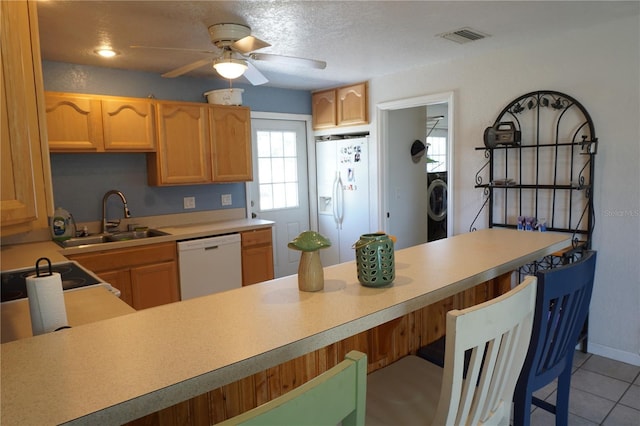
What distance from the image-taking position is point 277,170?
502cm

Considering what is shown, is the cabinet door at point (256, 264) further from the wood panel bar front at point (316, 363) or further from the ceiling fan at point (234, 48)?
the wood panel bar front at point (316, 363)

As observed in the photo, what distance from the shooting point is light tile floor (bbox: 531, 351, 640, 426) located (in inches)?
93.1

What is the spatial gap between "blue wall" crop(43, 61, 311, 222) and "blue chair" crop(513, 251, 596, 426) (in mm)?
3564

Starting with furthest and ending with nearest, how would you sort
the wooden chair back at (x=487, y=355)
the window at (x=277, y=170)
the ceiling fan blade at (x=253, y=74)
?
the window at (x=277, y=170) < the ceiling fan blade at (x=253, y=74) < the wooden chair back at (x=487, y=355)

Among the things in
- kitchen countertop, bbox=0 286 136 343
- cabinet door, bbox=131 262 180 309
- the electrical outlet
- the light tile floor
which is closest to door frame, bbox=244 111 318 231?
the electrical outlet

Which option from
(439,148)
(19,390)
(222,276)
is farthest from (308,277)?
(439,148)

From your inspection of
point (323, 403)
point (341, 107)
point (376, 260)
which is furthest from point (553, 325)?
point (341, 107)

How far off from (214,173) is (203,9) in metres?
1.92

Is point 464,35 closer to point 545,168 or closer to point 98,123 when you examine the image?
point 545,168

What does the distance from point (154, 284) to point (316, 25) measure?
94.3 inches

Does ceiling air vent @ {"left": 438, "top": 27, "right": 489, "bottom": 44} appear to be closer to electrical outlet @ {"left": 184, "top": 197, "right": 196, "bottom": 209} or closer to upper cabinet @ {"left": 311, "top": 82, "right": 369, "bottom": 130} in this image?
upper cabinet @ {"left": 311, "top": 82, "right": 369, "bottom": 130}

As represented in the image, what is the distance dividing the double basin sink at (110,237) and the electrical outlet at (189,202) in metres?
0.49

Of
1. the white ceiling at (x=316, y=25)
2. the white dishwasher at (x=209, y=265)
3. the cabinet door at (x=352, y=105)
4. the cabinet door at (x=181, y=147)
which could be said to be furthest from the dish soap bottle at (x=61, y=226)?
the cabinet door at (x=352, y=105)

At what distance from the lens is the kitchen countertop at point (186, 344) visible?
85cm
